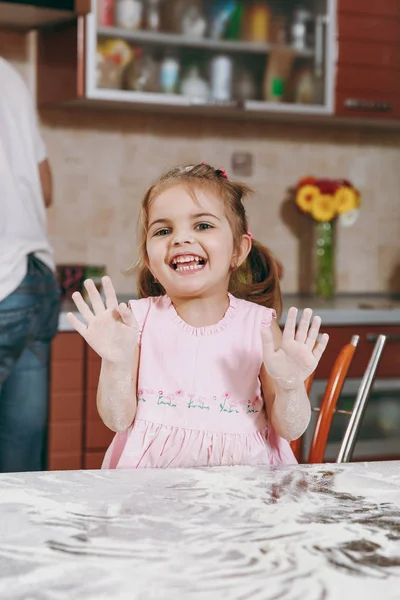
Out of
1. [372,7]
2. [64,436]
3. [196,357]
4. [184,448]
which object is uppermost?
[372,7]

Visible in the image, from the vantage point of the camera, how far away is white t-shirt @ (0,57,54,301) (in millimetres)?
2139

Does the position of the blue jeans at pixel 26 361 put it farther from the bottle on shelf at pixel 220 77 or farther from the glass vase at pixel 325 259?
the glass vase at pixel 325 259

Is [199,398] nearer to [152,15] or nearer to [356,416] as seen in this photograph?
[356,416]

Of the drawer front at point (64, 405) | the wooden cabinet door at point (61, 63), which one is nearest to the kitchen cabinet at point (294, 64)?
the wooden cabinet door at point (61, 63)

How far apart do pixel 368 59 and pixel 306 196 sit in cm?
52

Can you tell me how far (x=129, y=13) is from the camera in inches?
115

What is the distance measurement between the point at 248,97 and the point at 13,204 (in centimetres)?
122

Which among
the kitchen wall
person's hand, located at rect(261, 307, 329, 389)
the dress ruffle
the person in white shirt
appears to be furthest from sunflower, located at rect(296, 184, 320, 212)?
person's hand, located at rect(261, 307, 329, 389)

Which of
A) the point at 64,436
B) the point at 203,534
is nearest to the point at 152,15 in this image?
the point at 64,436

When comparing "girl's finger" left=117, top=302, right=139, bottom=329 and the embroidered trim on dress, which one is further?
the embroidered trim on dress

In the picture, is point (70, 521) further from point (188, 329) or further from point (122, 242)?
point (122, 242)

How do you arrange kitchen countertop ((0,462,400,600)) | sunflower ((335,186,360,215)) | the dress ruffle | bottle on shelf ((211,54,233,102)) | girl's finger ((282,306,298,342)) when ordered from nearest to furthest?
1. kitchen countertop ((0,462,400,600))
2. girl's finger ((282,306,298,342))
3. the dress ruffle
4. bottle on shelf ((211,54,233,102))
5. sunflower ((335,186,360,215))

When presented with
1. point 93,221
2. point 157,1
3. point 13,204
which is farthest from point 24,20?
point 13,204

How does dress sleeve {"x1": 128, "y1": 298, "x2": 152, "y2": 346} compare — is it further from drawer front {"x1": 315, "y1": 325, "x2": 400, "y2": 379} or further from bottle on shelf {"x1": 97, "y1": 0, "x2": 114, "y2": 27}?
Result: bottle on shelf {"x1": 97, "y1": 0, "x2": 114, "y2": 27}
